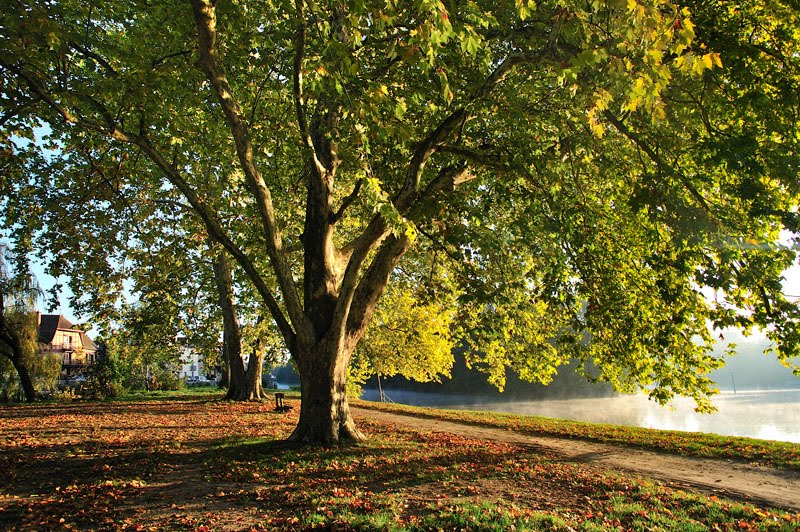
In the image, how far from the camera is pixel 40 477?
26.0 ft

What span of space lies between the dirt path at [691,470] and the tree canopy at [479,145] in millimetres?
1659

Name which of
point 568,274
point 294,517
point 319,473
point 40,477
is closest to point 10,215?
point 40,477

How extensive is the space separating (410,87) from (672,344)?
24.1 ft

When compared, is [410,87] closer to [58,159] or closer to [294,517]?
[294,517]

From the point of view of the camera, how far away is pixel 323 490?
23.5 feet

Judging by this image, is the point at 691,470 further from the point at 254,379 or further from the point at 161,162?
the point at 254,379

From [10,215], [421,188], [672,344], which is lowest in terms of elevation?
[672,344]

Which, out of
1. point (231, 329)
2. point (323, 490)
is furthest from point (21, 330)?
point (323, 490)

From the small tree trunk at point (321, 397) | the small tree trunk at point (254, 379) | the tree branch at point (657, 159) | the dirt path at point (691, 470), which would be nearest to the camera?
the tree branch at point (657, 159)

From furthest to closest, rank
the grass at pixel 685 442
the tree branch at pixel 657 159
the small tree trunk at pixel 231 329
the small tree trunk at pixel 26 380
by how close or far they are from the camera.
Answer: the small tree trunk at pixel 26 380, the small tree trunk at pixel 231 329, the grass at pixel 685 442, the tree branch at pixel 657 159

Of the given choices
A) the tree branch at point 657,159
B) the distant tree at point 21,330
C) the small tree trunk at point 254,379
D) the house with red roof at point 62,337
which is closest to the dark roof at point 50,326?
the house with red roof at point 62,337

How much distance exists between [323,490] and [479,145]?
7.31 m

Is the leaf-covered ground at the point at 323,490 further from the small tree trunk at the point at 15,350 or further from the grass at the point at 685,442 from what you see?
the small tree trunk at the point at 15,350

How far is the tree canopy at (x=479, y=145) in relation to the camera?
7.18m
